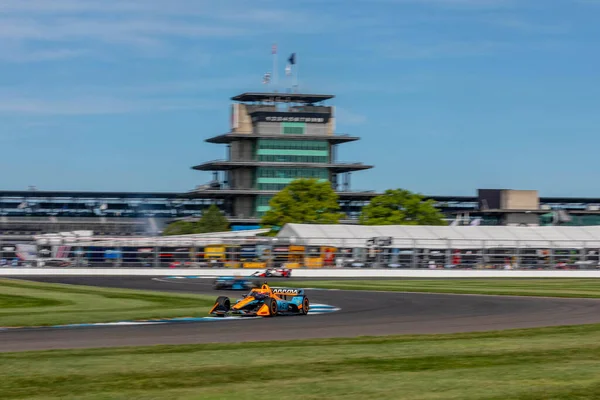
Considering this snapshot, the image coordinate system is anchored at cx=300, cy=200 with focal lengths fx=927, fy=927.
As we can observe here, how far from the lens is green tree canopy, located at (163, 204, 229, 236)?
454 ft

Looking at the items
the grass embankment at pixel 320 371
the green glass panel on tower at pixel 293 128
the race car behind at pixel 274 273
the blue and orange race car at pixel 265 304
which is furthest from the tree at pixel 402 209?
the grass embankment at pixel 320 371

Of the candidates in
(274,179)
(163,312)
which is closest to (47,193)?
(274,179)

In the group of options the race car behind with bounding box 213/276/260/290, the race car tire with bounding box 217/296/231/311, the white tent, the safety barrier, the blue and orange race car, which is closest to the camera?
the race car tire with bounding box 217/296/231/311

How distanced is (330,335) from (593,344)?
210 inches

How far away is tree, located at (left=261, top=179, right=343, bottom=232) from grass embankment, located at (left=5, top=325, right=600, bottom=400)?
99386 mm

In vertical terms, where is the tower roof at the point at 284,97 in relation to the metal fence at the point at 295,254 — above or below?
above

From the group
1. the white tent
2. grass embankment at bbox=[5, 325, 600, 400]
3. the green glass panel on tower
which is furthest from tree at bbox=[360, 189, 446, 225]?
grass embankment at bbox=[5, 325, 600, 400]

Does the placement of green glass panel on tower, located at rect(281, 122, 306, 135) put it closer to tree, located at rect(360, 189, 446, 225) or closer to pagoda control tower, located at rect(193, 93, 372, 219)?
pagoda control tower, located at rect(193, 93, 372, 219)

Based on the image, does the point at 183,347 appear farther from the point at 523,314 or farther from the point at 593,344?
the point at 523,314

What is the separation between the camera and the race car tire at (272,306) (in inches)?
1015

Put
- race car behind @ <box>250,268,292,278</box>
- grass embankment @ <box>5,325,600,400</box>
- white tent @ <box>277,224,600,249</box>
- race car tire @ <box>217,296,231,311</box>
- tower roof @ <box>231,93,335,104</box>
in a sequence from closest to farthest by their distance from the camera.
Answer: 1. grass embankment @ <box>5,325,600,400</box>
2. race car tire @ <box>217,296,231,311</box>
3. race car behind @ <box>250,268,292,278</box>
4. white tent @ <box>277,224,600,249</box>
5. tower roof @ <box>231,93,335,104</box>

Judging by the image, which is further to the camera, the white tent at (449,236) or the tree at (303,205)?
the tree at (303,205)

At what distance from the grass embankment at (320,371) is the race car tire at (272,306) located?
Answer: 8.20 meters

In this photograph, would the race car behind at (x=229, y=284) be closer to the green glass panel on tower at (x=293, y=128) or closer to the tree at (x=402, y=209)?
the tree at (x=402, y=209)
